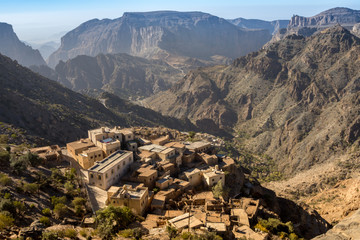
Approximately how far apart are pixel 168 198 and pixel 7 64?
→ 99.6 m

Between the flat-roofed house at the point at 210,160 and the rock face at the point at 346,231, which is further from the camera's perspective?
the flat-roofed house at the point at 210,160

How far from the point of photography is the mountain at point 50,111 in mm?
82250

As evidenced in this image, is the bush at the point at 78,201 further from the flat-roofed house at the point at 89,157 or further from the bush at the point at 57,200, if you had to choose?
the flat-roofed house at the point at 89,157

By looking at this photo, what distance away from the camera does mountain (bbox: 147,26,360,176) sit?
10481 centimetres

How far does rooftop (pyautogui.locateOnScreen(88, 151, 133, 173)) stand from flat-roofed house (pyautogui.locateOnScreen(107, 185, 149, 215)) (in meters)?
5.21

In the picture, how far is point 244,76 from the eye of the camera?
188625mm

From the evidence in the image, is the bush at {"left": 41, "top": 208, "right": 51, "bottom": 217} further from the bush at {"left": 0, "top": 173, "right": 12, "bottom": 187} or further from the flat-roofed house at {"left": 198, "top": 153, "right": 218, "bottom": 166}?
the flat-roofed house at {"left": 198, "top": 153, "right": 218, "bottom": 166}

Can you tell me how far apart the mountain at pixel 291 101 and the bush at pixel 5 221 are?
9160 centimetres

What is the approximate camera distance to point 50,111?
9312 centimetres

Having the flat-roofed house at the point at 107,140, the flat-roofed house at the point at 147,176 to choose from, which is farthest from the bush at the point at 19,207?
the flat-roofed house at the point at 107,140

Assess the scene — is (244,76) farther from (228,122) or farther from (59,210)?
(59,210)

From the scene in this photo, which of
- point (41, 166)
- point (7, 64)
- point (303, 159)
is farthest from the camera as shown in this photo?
point (7, 64)

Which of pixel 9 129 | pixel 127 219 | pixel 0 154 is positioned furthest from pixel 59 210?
pixel 9 129

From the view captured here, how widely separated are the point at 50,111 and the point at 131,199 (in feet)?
223
